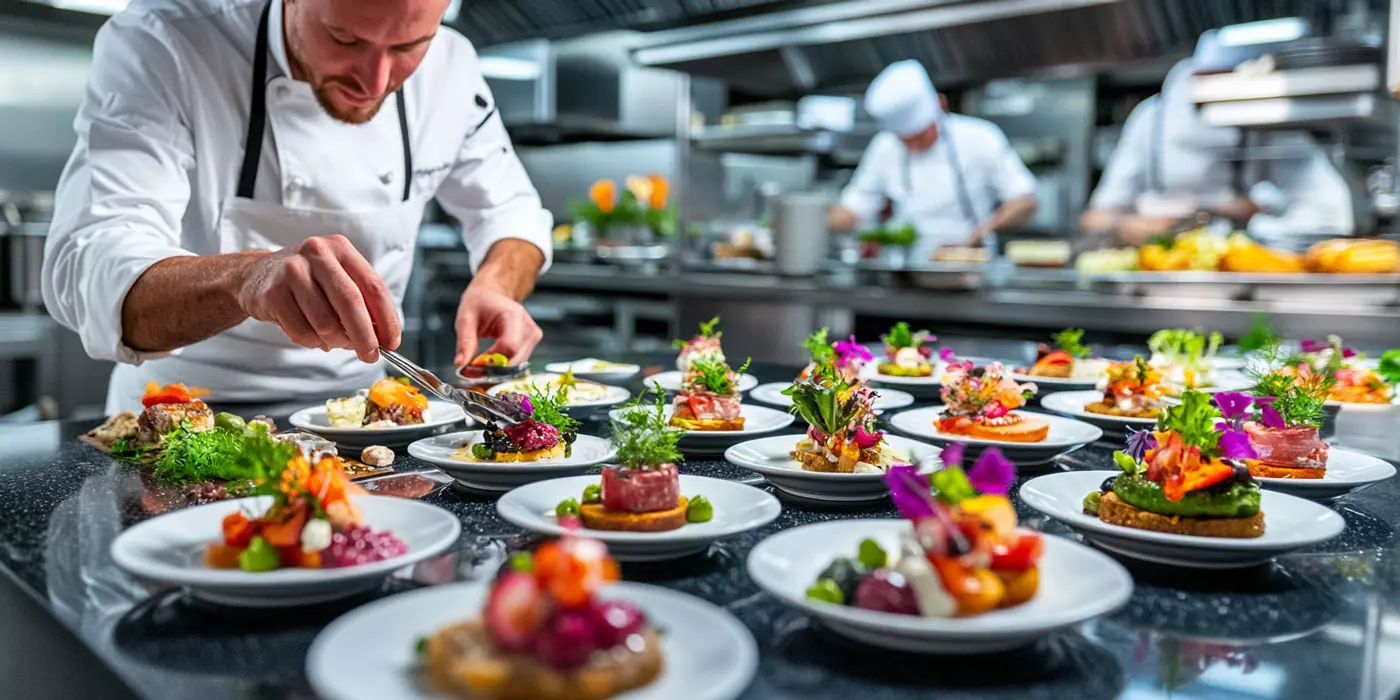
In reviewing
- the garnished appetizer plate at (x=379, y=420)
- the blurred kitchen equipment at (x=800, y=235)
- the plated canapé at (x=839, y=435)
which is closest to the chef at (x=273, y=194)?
the garnished appetizer plate at (x=379, y=420)

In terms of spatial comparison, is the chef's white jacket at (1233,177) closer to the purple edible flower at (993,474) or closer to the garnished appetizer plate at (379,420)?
the garnished appetizer plate at (379,420)

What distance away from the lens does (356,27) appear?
2.01m

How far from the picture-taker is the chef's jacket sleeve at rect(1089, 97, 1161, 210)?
6.62 meters

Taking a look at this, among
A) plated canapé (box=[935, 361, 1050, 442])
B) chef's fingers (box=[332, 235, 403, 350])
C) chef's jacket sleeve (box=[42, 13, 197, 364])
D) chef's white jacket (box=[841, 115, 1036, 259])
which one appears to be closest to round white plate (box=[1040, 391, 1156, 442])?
plated canapé (box=[935, 361, 1050, 442])

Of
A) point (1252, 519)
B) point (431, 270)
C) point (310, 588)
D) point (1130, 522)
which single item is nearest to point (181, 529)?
point (310, 588)

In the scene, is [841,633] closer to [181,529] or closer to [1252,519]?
[1252,519]

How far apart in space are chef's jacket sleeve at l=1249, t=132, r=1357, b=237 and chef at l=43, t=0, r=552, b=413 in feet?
15.1

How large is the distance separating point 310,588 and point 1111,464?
4.30ft

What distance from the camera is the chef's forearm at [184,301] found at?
1.83m

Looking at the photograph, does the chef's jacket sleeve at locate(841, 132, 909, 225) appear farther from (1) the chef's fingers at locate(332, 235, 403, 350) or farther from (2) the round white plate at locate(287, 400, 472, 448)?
(1) the chef's fingers at locate(332, 235, 403, 350)

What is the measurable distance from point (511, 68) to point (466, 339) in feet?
21.8

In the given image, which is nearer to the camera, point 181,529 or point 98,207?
point 181,529

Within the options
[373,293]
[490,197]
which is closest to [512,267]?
[490,197]

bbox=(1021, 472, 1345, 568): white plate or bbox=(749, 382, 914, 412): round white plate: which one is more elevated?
bbox=(749, 382, 914, 412): round white plate
